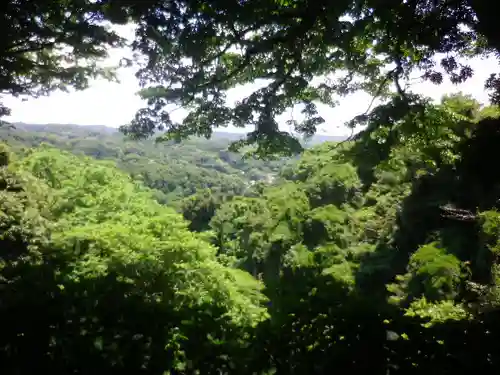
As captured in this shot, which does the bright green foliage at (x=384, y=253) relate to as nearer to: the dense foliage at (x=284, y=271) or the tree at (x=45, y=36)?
the dense foliage at (x=284, y=271)

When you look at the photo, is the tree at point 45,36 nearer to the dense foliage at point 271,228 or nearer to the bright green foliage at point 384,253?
the dense foliage at point 271,228

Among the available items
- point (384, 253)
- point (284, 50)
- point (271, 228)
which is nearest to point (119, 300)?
point (284, 50)

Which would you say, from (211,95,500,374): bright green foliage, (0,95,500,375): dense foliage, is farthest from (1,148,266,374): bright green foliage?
(211,95,500,374): bright green foliage

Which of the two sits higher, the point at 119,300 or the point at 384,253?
the point at 119,300

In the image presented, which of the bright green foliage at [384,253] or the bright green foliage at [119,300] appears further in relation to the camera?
the bright green foliage at [119,300]

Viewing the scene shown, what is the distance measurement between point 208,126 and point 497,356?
21.4 feet

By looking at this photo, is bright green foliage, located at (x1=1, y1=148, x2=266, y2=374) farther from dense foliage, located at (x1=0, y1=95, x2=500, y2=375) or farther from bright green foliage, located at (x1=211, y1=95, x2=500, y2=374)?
bright green foliage, located at (x1=211, y1=95, x2=500, y2=374)

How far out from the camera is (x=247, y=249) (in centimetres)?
A: 1756

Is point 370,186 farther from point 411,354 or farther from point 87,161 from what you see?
point 411,354

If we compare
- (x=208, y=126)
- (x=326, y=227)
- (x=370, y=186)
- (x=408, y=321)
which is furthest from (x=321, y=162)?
(x=408, y=321)

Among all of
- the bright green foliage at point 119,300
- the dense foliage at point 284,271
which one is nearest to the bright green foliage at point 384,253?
the dense foliage at point 284,271

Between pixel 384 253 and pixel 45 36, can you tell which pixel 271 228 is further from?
pixel 45 36

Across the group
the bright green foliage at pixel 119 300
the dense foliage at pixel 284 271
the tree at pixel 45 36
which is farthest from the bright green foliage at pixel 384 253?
the tree at pixel 45 36

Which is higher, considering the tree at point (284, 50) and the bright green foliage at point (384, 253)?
the tree at point (284, 50)
